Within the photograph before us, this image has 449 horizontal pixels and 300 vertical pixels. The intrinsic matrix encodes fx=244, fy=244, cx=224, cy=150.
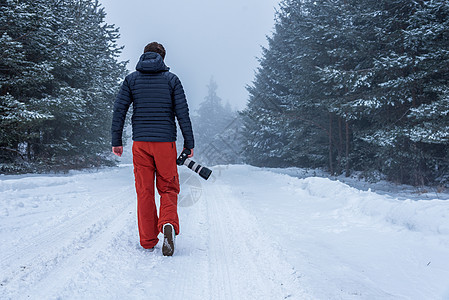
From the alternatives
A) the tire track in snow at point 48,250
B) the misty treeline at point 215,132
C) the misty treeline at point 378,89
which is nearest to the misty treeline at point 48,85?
the tire track in snow at point 48,250

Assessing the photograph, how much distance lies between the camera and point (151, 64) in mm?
2771

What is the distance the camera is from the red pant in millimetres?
2744

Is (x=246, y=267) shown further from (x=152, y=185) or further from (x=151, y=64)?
(x=151, y=64)

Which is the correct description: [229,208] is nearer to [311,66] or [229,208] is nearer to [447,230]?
[447,230]

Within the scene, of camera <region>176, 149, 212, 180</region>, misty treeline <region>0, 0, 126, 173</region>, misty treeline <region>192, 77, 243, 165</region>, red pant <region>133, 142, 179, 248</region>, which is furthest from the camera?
misty treeline <region>192, 77, 243, 165</region>

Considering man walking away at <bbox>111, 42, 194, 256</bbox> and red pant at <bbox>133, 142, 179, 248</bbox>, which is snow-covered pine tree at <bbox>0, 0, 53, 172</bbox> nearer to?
man walking away at <bbox>111, 42, 194, 256</bbox>

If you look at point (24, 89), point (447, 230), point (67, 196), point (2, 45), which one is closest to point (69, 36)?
point (24, 89)

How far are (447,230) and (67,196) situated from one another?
7023 millimetres

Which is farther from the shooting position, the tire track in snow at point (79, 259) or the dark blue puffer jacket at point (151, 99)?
the dark blue puffer jacket at point (151, 99)

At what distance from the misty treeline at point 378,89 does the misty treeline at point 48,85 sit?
31.7 ft

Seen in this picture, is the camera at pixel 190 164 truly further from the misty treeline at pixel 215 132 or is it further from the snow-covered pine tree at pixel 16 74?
the misty treeline at pixel 215 132

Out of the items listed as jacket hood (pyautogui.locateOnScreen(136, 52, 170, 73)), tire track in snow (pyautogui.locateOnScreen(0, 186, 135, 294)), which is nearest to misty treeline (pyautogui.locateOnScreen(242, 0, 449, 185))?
jacket hood (pyautogui.locateOnScreen(136, 52, 170, 73))

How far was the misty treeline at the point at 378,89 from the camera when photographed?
7.67 metres

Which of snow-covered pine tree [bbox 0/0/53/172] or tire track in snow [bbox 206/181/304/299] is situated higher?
snow-covered pine tree [bbox 0/0/53/172]
